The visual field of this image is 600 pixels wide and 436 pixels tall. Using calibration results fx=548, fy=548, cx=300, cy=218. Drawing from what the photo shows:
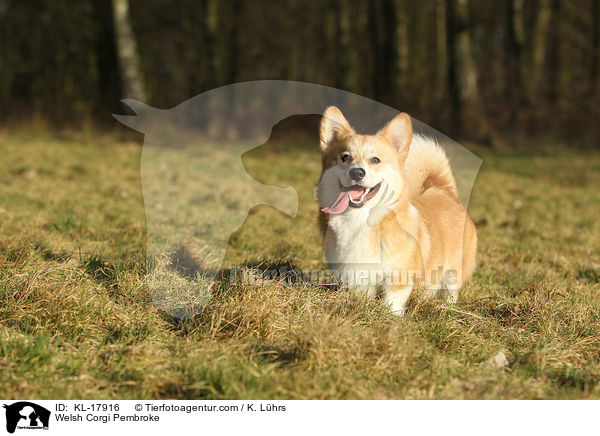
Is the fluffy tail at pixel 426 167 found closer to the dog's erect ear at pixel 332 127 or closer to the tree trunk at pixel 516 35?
the dog's erect ear at pixel 332 127

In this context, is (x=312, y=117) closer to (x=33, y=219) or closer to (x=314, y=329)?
(x=33, y=219)

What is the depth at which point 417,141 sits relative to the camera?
145 inches

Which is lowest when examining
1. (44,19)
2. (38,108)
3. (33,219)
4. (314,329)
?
(314,329)

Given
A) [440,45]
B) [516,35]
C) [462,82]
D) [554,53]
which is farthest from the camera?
[554,53]

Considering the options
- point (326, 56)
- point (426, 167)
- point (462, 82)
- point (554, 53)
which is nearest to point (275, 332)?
point (426, 167)

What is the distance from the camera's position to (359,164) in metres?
2.93

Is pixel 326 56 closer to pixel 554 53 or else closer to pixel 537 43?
pixel 554 53

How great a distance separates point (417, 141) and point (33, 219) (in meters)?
3.16

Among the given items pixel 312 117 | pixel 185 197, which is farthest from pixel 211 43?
pixel 185 197
